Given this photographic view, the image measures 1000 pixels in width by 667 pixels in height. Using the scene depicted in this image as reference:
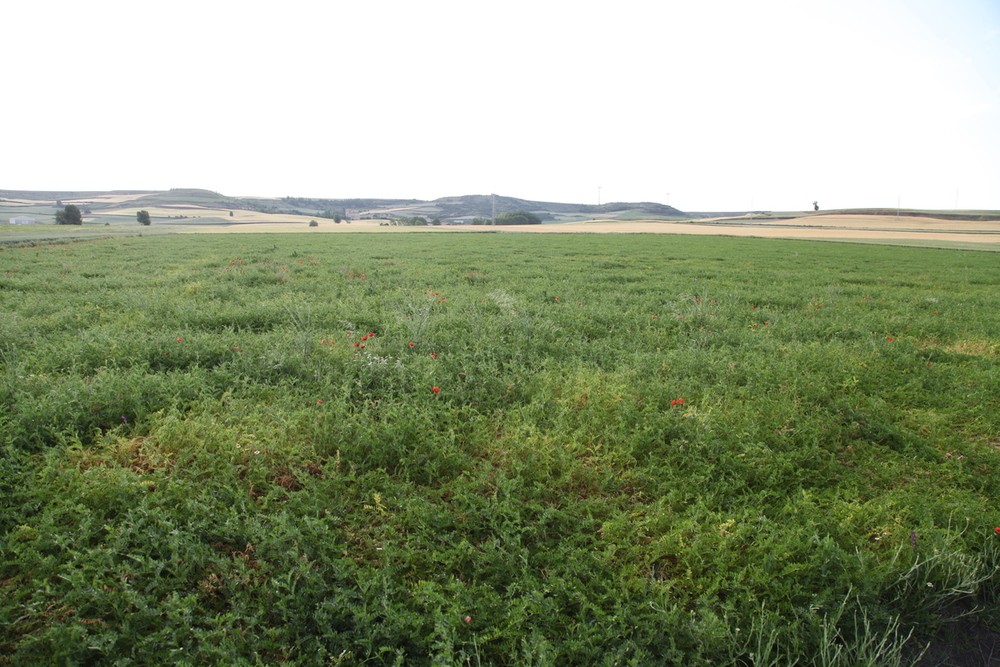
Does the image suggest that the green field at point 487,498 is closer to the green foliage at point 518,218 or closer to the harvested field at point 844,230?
the harvested field at point 844,230

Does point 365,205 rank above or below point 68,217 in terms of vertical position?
above

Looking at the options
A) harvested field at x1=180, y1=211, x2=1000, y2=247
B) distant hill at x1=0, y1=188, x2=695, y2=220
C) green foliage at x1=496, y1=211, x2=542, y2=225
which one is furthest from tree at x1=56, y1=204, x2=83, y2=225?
green foliage at x1=496, y1=211, x2=542, y2=225

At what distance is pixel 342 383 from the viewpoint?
5.31 meters

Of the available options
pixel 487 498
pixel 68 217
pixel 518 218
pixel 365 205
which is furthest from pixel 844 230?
pixel 365 205

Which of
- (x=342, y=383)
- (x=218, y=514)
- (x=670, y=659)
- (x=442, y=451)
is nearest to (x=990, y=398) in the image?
(x=670, y=659)

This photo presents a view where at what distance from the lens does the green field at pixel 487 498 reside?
8.45 feet

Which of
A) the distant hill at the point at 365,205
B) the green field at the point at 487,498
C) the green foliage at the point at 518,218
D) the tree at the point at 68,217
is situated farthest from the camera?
the distant hill at the point at 365,205

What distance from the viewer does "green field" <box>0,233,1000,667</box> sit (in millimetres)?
2574

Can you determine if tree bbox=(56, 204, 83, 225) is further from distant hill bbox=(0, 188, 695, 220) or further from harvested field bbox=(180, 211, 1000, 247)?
distant hill bbox=(0, 188, 695, 220)

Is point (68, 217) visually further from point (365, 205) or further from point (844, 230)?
point (844, 230)

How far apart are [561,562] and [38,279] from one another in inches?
610

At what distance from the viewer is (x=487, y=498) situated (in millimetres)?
3582

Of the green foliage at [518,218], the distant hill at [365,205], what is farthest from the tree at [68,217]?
the green foliage at [518,218]

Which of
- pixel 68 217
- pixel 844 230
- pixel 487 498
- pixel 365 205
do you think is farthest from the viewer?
pixel 365 205
